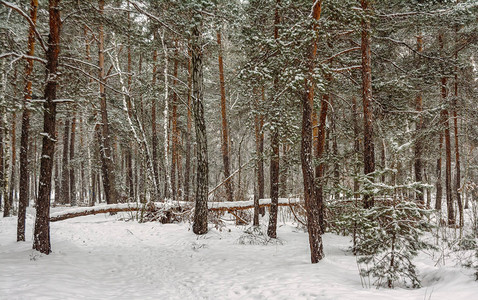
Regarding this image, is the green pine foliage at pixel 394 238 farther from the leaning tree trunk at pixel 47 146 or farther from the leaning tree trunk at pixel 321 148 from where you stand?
the leaning tree trunk at pixel 47 146

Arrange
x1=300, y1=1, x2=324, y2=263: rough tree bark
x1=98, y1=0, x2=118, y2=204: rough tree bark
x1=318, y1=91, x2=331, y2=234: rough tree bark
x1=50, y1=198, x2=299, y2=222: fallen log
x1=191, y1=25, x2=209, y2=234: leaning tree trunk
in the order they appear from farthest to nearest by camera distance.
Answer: x1=98, y1=0, x2=118, y2=204: rough tree bark
x1=50, y1=198, x2=299, y2=222: fallen log
x1=191, y1=25, x2=209, y2=234: leaning tree trunk
x1=318, y1=91, x2=331, y2=234: rough tree bark
x1=300, y1=1, x2=324, y2=263: rough tree bark

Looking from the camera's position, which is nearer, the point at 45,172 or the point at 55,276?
the point at 55,276

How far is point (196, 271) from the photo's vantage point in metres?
6.87

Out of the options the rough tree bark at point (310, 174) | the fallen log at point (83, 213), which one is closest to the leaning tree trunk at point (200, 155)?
the fallen log at point (83, 213)

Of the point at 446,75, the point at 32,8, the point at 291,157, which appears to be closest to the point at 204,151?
the point at 291,157

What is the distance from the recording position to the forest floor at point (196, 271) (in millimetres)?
4484

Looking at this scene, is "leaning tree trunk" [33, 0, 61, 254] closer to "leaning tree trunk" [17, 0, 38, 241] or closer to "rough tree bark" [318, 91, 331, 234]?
"leaning tree trunk" [17, 0, 38, 241]

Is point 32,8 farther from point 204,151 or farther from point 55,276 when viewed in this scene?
point 55,276

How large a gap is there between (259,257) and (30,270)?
5.22m

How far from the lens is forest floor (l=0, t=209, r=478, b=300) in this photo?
4484 mm

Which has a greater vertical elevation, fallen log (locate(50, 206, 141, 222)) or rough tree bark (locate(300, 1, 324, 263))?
rough tree bark (locate(300, 1, 324, 263))

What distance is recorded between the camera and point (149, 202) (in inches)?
511

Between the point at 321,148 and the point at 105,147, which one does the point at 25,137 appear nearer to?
the point at 105,147

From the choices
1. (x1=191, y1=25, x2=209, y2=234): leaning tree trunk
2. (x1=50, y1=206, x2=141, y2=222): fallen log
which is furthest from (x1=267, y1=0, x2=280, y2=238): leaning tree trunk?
(x1=50, y1=206, x2=141, y2=222): fallen log
